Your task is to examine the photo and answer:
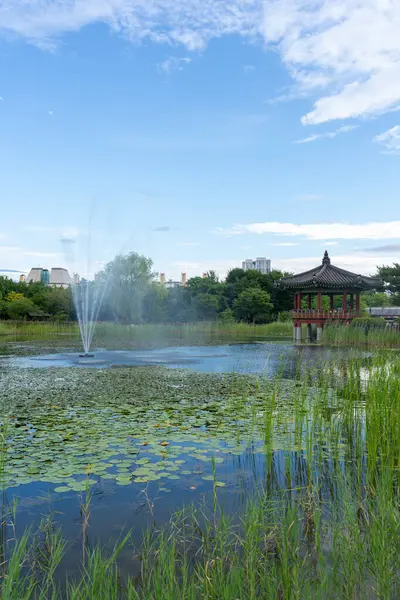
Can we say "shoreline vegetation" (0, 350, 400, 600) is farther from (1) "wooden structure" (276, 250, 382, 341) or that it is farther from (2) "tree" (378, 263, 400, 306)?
(2) "tree" (378, 263, 400, 306)

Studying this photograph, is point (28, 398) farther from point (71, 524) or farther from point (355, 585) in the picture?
point (355, 585)

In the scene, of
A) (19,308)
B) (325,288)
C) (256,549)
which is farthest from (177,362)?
(19,308)

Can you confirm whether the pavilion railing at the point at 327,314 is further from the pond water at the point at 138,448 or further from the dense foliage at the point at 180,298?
the pond water at the point at 138,448

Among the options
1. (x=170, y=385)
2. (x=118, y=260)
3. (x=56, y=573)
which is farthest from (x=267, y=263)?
(x=56, y=573)

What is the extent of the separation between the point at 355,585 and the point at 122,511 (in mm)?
1754

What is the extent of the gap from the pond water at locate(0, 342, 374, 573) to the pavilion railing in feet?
57.5

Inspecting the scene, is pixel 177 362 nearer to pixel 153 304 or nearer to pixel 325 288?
pixel 325 288

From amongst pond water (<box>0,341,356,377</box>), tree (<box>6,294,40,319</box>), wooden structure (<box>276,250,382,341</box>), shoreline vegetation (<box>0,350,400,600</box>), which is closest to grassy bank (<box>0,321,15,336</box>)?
tree (<box>6,294,40,319</box>)

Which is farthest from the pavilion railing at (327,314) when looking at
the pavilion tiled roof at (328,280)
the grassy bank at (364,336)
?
the grassy bank at (364,336)

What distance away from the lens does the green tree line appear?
38156 mm

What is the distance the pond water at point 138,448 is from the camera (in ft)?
12.0

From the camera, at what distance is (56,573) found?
109 inches

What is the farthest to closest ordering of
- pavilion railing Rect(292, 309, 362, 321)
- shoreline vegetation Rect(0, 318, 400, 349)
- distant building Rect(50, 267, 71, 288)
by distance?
distant building Rect(50, 267, 71, 288)
pavilion railing Rect(292, 309, 362, 321)
shoreline vegetation Rect(0, 318, 400, 349)

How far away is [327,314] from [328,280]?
189cm
